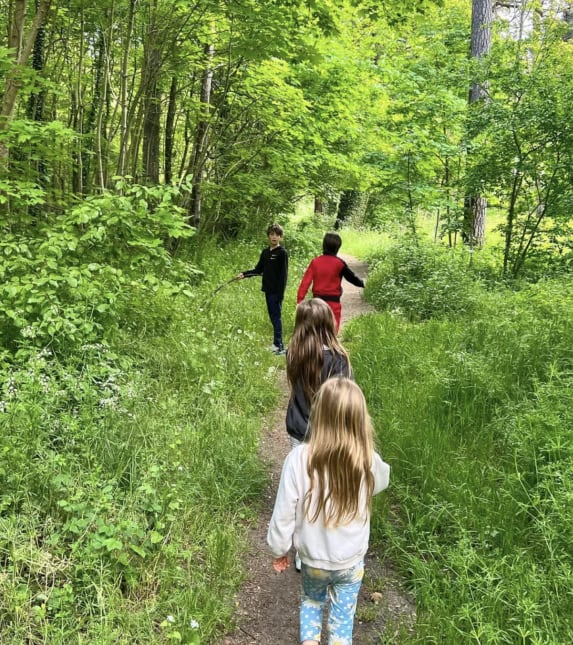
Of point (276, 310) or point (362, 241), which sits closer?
point (276, 310)

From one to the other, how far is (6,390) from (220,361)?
116 inches

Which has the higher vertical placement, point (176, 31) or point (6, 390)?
point (176, 31)

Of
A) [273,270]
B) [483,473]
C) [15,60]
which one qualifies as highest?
[15,60]

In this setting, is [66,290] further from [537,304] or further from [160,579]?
[537,304]

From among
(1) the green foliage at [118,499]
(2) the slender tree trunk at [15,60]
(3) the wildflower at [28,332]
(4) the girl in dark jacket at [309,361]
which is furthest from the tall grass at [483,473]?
(2) the slender tree trunk at [15,60]

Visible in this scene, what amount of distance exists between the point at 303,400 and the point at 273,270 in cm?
426

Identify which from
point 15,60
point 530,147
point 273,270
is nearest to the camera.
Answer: point 15,60

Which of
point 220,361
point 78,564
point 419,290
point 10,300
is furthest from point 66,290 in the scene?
point 419,290

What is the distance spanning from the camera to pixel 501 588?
276cm

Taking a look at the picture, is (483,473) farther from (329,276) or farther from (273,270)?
(273,270)

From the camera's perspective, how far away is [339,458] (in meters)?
2.24

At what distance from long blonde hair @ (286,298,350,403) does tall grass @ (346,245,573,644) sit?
4.31 feet

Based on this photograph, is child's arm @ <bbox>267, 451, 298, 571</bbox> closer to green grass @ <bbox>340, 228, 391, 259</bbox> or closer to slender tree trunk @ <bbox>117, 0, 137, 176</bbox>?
slender tree trunk @ <bbox>117, 0, 137, 176</bbox>

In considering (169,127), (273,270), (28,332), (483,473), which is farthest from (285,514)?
(169,127)
